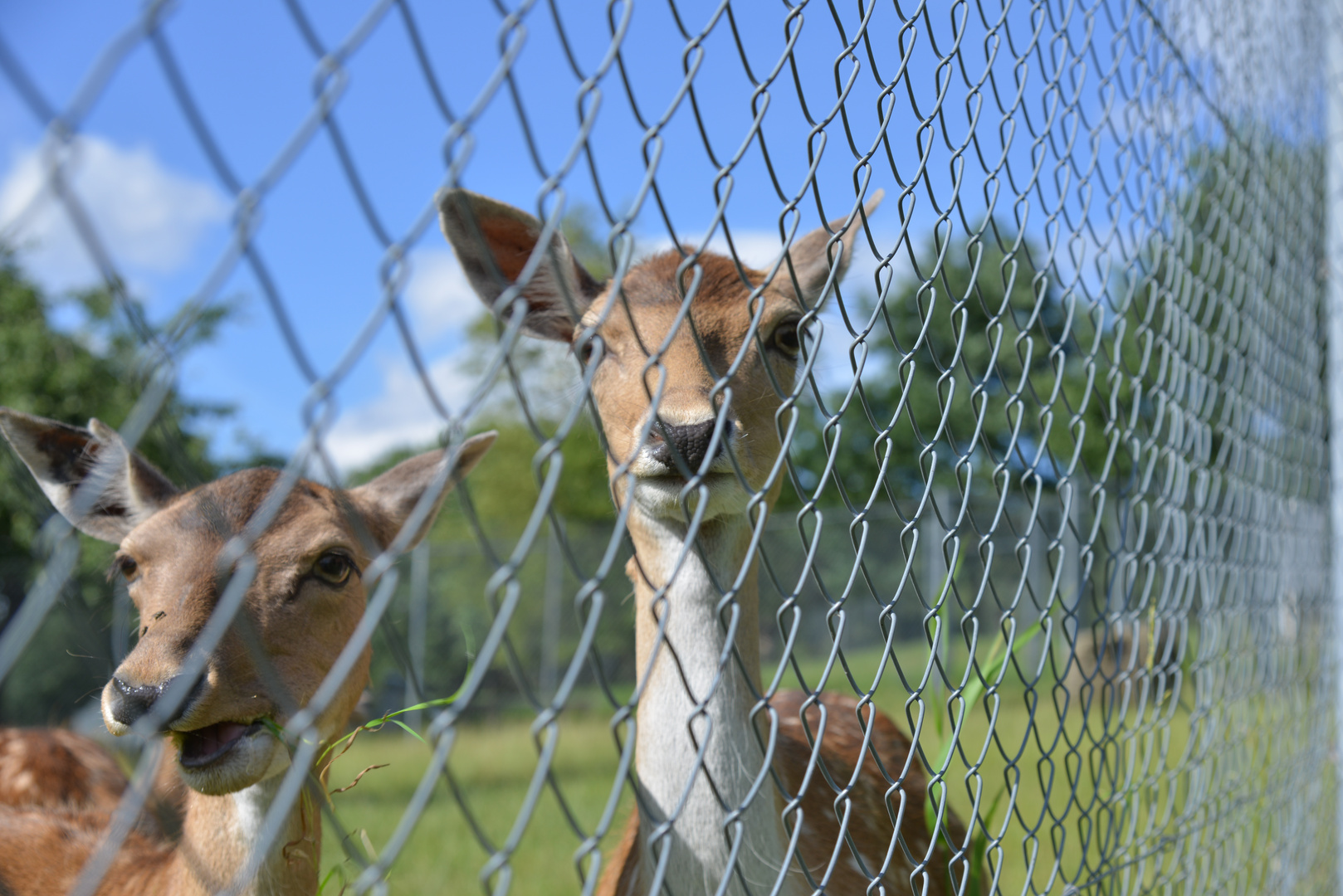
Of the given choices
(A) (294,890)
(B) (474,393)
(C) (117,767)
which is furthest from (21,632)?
(C) (117,767)

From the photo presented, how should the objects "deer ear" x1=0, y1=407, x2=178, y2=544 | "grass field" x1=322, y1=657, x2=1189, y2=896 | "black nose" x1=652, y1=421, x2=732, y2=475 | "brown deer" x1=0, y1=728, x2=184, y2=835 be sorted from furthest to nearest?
"brown deer" x1=0, y1=728, x2=184, y2=835
"grass field" x1=322, y1=657, x2=1189, y2=896
"deer ear" x1=0, y1=407, x2=178, y2=544
"black nose" x1=652, y1=421, x2=732, y2=475

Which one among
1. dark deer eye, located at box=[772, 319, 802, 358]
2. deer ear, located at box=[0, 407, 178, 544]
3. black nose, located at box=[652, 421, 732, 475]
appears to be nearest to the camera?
black nose, located at box=[652, 421, 732, 475]

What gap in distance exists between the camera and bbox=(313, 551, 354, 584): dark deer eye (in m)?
2.50

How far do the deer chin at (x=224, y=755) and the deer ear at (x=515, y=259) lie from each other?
40.8 inches

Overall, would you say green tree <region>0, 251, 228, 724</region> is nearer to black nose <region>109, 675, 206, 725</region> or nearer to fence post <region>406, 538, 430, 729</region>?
fence post <region>406, 538, 430, 729</region>

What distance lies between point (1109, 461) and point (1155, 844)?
3.94ft

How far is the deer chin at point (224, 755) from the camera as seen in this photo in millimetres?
2014

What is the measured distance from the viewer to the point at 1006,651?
7.38ft

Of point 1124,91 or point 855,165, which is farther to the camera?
point 1124,91

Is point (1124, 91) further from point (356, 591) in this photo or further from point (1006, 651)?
point (356, 591)

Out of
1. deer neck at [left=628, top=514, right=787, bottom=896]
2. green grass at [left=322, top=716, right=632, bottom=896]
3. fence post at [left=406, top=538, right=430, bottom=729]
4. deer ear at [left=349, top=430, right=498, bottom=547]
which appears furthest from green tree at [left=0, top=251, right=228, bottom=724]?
deer neck at [left=628, top=514, right=787, bottom=896]

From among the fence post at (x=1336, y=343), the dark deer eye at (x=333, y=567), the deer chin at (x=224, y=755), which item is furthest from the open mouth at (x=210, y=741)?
the fence post at (x=1336, y=343)

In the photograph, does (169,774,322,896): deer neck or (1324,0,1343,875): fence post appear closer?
(169,774,322,896): deer neck

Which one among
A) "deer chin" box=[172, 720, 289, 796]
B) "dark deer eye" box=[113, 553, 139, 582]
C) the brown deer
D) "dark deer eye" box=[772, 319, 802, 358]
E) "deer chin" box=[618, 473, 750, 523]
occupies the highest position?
"dark deer eye" box=[772, 319, 802, 358]
